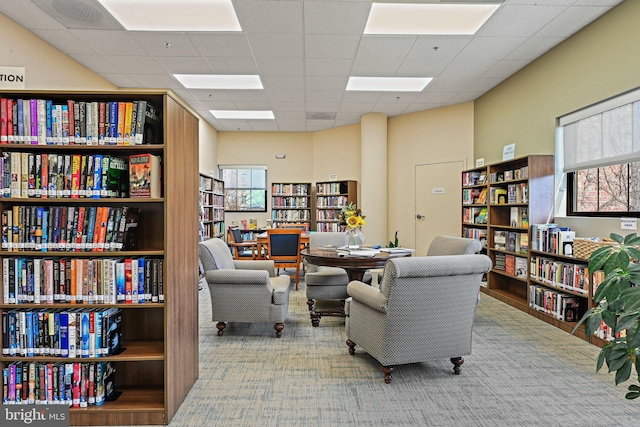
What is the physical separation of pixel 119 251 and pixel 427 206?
6891 millimetres

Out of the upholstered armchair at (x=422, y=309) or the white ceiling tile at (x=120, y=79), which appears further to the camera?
the white ceiling tile at (x=120, y=79)

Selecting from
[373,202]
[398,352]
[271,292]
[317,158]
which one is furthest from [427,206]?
[398,352]

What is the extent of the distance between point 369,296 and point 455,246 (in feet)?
6.38

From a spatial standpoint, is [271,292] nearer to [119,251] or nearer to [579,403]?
[119,251]

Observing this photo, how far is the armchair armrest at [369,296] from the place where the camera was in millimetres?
2842

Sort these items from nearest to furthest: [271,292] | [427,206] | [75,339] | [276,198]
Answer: [75,339] → [271,292] → [427,206] → [276,198]

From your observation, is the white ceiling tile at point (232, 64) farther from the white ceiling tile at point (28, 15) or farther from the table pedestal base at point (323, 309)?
the table pedestal base at point (323, 309)

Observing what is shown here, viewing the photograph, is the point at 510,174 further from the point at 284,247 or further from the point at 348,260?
the point at 284,247

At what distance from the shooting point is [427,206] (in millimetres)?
8352

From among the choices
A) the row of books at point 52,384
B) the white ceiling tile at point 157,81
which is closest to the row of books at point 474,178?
the white ceiling tile at point 157,81

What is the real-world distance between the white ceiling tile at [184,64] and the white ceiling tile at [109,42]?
0.35m

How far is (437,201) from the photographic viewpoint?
8211mm

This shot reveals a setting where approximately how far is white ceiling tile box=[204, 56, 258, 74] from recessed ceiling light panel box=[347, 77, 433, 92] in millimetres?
1596

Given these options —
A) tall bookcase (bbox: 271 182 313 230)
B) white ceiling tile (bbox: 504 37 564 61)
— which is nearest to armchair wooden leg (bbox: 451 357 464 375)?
white ceiling tile (bbox: 504 37 564 61)
